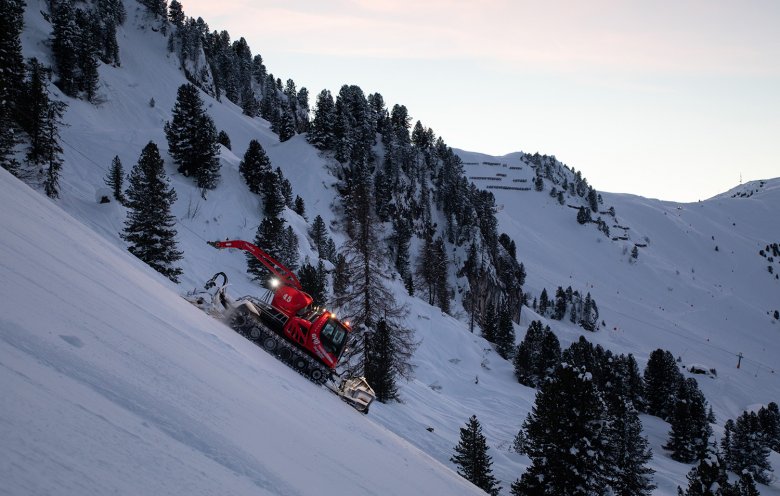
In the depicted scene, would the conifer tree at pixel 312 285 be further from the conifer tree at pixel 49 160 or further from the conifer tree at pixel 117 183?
the conifer tree at pixel 49 160

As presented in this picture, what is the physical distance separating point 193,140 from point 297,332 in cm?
3711

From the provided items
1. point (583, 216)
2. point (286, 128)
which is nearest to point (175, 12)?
point (286, 128)

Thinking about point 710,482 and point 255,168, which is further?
point 255,168

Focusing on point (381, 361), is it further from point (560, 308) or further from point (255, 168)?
point (560, 308)

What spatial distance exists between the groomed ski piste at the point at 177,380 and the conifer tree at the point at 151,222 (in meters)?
2.63

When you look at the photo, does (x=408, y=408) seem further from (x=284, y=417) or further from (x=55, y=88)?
(x=55, y=88)

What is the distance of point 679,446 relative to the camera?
43188mm

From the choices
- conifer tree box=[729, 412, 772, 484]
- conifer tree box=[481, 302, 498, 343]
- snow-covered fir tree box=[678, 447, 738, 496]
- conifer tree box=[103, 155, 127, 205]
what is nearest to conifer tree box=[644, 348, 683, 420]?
conifer tree box=[729, 412, 772, 484]

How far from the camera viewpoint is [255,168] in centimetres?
4866

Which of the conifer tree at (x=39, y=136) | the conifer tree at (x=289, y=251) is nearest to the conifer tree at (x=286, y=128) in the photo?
the conifer tree at (x=289, y=251)

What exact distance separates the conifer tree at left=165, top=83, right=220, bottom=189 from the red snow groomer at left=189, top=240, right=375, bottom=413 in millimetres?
33747

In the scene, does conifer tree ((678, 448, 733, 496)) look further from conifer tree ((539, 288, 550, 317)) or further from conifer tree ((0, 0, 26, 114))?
conifer tree ((539, 288, 550, 317))

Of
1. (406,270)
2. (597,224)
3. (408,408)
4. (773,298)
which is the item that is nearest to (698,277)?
(773,298)

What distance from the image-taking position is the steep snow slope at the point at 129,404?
2.59 m
